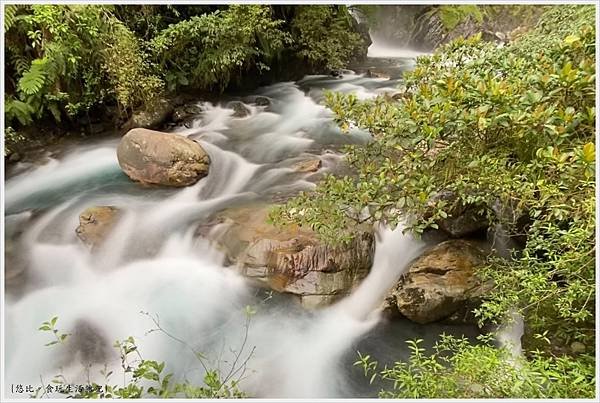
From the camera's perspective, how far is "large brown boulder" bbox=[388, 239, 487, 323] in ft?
10.5

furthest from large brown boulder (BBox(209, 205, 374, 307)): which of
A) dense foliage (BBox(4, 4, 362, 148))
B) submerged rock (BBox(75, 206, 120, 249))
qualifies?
dense foliage (BBox(4, 4, 362, 148))

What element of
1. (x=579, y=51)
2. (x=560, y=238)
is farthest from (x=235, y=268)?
(x=579, y=51)

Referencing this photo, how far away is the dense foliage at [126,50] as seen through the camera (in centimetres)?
486

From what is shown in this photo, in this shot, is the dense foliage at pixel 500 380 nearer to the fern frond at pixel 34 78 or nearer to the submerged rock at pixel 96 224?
the submerged rock at pixel 96 224

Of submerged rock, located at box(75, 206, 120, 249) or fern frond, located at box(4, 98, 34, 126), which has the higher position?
fern frond, located at box(4, 98, 34, 126)

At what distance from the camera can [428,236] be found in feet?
12.3

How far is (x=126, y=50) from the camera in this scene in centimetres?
531

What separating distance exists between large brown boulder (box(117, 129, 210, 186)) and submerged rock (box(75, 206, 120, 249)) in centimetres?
65

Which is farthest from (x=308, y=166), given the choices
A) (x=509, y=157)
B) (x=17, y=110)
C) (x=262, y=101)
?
(x=17, y=110)

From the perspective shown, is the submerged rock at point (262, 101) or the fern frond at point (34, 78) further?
the submerged rock at point (262, 101)

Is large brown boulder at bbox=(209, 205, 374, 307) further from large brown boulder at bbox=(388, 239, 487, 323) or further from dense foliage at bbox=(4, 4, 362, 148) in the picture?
dense foliage at bbox=(4, 4, 362, 148)

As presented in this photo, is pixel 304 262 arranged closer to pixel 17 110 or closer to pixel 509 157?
pixel 509 157

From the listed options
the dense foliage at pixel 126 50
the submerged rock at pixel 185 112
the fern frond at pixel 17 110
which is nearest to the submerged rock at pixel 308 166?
the dense foliage at pixel 126 50

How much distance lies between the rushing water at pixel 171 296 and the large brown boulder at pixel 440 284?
0.15 metres
